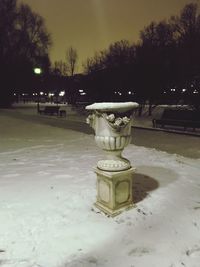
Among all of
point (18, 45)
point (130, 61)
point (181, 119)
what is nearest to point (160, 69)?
point (130, 61)

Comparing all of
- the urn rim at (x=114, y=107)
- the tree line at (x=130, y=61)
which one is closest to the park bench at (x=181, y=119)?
the tree line at (x=130, y=61)

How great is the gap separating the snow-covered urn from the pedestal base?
0.09 metres

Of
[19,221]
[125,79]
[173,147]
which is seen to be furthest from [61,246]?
[125,79]

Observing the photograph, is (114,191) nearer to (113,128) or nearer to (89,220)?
(89,220)

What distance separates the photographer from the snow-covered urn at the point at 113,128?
3760 millimetres

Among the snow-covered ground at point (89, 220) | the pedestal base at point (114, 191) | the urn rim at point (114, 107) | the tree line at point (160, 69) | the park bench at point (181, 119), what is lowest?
the snow-covered ground at point (89, 220)

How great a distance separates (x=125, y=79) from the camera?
→ 29578 millimetres

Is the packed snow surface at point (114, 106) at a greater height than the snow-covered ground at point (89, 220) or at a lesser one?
greater

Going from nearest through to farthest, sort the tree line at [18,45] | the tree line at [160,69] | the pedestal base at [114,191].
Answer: the pedestal base at [114,191] → the tree line at [160,69] → the tree line at [18,45]

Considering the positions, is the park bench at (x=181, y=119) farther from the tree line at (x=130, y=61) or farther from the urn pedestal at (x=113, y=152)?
the urn pedestal at (x=113, y=152)

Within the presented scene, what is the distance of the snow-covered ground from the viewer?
10.2ft

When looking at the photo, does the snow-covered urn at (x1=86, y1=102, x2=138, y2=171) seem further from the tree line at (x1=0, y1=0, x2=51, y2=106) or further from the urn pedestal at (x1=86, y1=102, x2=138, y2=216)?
the tree line at (x1=0, y1=0, x2=51, y2=106)

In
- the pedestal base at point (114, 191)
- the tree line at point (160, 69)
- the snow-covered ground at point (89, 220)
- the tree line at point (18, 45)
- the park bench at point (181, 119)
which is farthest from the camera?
the tree line at point (18, 45)

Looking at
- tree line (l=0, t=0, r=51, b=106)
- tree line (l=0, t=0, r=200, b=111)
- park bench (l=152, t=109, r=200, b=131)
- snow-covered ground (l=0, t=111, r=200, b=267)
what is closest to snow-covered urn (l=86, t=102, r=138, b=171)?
snow-covered ground (l=0, t=111, r=200, b=267)
